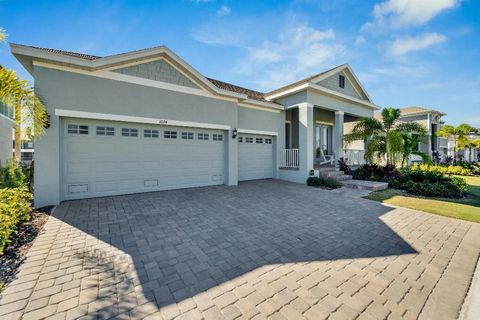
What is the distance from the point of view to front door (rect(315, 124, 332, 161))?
47.9ft

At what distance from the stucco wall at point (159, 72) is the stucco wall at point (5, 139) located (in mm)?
11314

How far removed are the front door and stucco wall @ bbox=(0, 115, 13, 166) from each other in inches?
767

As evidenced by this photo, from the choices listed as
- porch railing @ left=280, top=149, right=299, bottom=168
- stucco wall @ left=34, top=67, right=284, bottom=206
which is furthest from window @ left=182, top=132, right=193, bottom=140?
porch railing @ left=280, top=149, right=299, bottom=168

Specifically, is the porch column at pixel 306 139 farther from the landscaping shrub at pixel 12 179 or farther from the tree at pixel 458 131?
the tree at pixel 458 131

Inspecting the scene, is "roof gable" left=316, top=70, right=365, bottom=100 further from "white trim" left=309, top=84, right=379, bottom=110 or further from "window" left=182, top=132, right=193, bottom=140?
"window" left=182, top=132, right=193, bottom=140

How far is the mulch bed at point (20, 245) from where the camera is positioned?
290cm

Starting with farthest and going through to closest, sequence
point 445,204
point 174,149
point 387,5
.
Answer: point 174,149 → point 387,5 → point 445,204

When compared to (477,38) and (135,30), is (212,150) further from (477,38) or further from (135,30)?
(477,38)

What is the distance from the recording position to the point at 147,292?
8.36ft

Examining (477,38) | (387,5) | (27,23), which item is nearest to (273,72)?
(387,5)

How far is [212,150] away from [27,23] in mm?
7419

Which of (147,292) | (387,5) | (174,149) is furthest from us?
(174,149)

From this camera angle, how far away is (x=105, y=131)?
7.08 metres

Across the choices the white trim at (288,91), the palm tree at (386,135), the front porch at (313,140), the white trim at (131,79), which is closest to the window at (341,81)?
the front porch at (313,140)
